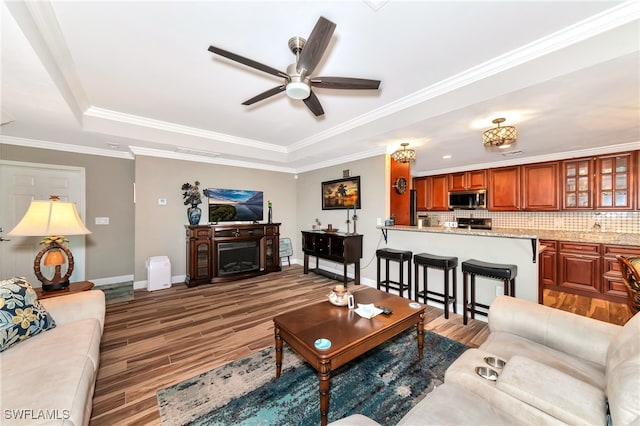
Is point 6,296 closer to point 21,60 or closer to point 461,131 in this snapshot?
point 21,60

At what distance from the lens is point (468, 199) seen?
217 inches

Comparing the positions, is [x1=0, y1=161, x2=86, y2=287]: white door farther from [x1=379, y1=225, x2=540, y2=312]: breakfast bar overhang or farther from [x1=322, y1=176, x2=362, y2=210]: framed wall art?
[x1=379, y1=225, x2=540, y2=312]: breakfast bar overhang

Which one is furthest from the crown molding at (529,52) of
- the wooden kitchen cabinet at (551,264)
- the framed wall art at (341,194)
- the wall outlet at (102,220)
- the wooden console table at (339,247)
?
the wall outlet at (102,220)

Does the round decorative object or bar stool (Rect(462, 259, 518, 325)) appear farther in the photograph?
the round decorative object

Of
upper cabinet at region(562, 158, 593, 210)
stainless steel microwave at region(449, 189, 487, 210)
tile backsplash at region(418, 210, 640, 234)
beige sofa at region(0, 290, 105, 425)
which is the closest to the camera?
beige sofa at region(0, 290, 105, 425)

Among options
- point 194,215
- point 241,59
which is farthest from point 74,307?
point 194,215

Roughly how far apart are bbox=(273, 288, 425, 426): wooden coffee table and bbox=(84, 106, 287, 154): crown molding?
11.6ft

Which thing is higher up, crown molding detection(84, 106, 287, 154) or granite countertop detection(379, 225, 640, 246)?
crown molding detection(84, 106, 287, 154)

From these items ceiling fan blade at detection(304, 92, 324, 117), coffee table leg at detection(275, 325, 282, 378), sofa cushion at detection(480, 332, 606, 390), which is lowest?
coffee table leg at detection(275, 325, 282, 378)

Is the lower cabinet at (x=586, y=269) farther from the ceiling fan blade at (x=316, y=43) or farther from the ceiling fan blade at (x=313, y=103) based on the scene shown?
the ceiling fan blade at (x=316, y=43)

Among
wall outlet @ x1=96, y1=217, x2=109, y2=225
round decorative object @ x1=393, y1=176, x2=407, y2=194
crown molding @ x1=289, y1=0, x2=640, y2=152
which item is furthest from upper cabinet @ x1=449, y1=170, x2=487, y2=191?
wall outlet @ x1=96, y1=217, x2=109, y2=225

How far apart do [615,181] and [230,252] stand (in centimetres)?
671

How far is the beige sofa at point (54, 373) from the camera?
1.07 m

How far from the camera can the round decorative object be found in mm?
4395
